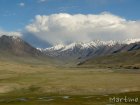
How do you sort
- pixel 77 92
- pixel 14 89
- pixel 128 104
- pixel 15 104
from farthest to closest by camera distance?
pixel 14 89 → pixel 77 92 → pixel 15 104 → pixel 128 104

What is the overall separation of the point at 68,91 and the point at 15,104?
111 ft

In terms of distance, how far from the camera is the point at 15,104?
75938 millimetres

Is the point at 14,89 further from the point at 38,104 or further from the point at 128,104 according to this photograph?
the point at 128,104

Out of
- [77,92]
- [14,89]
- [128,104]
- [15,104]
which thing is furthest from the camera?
[14,89]

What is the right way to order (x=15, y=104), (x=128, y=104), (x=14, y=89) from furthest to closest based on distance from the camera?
(x=14, y=89) < (x=15, y=104) < (x=128, y=104)

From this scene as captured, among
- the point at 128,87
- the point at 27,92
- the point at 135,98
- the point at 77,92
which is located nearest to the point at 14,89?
the point at 27,92

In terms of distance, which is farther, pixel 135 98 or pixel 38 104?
pixel 135 98

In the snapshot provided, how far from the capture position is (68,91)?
354 ft

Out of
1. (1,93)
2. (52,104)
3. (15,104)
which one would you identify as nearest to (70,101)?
(52,104)

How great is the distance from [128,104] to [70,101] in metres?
14.3

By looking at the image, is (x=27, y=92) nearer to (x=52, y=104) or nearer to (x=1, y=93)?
(x=1, y=93)

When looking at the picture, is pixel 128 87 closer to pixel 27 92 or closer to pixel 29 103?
pixel 27 92

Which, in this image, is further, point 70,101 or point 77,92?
point 77,92

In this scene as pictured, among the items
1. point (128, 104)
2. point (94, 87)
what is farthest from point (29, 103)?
point (94, 87)
